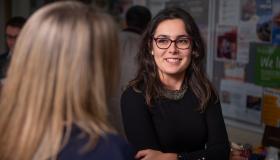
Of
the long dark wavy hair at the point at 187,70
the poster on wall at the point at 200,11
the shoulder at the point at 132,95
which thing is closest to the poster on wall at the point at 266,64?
the poster on wall at the point at 200,11

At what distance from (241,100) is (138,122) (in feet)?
6.89

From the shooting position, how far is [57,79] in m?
1.45

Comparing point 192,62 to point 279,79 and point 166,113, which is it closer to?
point 166,113

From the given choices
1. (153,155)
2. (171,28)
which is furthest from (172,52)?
(153,155)

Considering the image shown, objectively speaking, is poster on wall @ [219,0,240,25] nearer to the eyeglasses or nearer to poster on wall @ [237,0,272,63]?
poster on wall @ [237,0,272,63]

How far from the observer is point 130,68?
3930 mm

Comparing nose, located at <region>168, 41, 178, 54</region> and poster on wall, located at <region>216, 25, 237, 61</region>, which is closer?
nose, located at <region>168, 41, 178, 54</region>

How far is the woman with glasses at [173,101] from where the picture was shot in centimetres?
242

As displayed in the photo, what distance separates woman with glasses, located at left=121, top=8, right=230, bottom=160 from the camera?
2.42m

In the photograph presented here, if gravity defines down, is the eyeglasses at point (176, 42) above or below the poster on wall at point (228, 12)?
below

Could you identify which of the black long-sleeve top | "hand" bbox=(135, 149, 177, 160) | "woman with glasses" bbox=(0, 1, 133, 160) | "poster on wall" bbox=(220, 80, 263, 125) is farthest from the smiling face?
"poster on wall" bbox=(220, 80, 263, 125)

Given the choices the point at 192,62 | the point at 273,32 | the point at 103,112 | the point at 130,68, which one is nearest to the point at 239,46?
the point at 273,32

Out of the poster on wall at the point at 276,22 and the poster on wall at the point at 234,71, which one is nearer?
the poster on wall at the point at 276,22

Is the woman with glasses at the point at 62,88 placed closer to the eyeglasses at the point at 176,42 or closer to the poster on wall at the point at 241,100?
the eyeglasses at the point at 176,42
